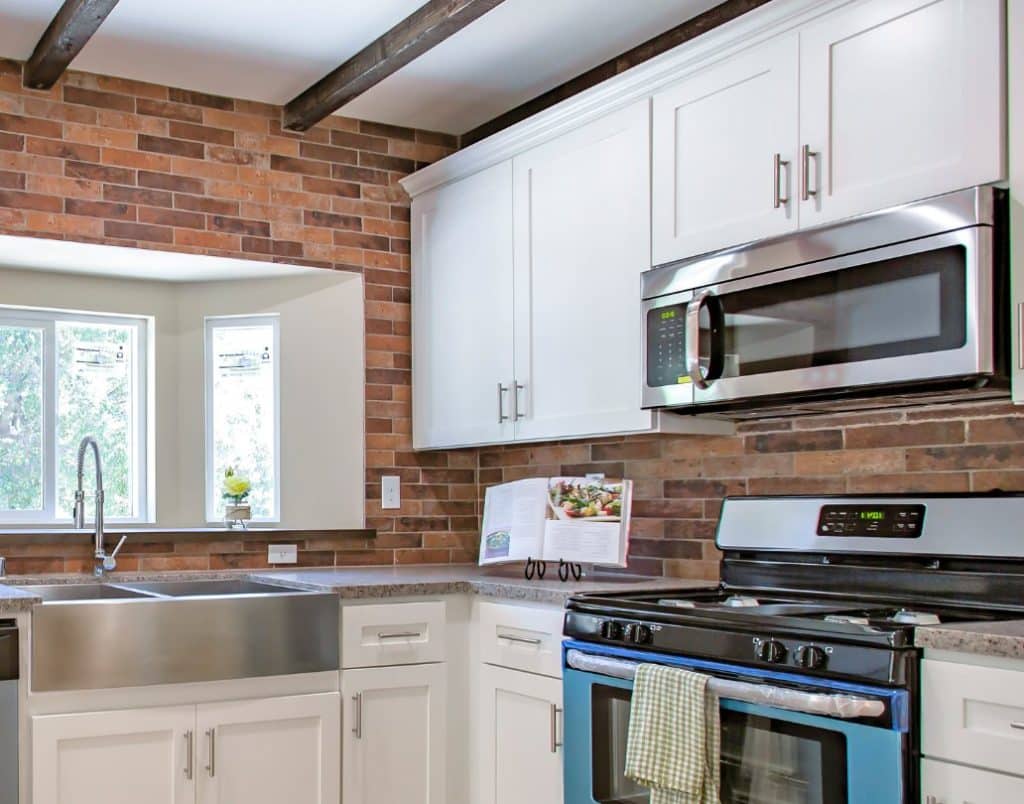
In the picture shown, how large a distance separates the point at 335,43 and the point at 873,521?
2.05m

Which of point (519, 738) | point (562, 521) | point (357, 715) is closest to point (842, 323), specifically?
point (562, 521)

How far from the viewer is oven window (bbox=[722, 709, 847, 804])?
6.80 ft

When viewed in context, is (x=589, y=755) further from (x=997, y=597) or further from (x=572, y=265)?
(x=572, y=265)

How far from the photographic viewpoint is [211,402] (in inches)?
161

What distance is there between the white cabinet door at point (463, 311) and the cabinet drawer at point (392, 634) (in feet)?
2.10

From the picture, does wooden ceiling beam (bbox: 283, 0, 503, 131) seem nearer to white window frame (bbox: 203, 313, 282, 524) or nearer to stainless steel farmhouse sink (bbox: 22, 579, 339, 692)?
white window frame (bbox: 203, 313, 282, 524)

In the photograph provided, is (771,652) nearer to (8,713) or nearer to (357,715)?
(357,715)

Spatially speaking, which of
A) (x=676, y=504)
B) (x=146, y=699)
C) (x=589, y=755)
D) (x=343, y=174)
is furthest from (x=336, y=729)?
(x=343, y=174)

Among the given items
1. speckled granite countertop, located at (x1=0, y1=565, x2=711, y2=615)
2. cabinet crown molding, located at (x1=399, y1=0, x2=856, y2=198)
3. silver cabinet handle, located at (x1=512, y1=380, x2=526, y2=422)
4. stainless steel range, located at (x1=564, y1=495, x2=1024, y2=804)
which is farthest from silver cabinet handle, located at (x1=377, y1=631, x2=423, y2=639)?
cabinet crown molding, located at (x1=399, y1=0, x2=856, y2=198)

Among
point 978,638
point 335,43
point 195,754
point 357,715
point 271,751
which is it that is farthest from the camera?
point 335,43

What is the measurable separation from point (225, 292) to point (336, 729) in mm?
1658

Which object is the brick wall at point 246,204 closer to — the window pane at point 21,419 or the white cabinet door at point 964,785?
the window pane at point 21,419

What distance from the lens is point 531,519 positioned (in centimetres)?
338

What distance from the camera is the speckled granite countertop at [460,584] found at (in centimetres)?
299
